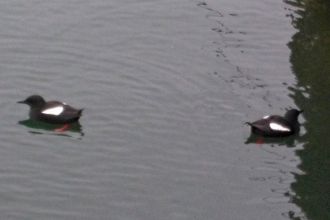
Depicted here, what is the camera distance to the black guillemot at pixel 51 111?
14.3 metres

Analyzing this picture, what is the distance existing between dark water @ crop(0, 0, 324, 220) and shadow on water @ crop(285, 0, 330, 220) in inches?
2.3

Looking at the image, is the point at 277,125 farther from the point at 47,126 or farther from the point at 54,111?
the point at 47,126

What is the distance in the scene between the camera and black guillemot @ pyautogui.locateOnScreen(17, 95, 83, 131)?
1433 centimetres

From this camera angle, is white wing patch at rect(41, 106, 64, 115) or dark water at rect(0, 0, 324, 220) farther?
white wing patch at rect(41, 106, 64, 115)

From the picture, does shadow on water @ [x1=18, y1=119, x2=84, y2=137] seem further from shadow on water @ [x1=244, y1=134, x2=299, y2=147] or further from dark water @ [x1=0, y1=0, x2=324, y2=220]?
shadow on water @ [x1=244, y1=134, x2=299, y2=147]

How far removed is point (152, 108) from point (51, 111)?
1.61 meters

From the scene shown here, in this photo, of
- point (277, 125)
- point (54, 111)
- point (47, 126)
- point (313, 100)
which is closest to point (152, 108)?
point (54, 111)

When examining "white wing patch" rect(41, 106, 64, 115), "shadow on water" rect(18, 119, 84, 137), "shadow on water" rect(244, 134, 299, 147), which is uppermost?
"white wing patch" rect(41, 106, 64, 115)

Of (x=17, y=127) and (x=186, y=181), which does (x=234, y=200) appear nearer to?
(x=186, y=181)

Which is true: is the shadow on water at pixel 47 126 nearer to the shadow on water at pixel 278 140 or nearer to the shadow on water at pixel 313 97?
the shadow on water at pixel 278 140

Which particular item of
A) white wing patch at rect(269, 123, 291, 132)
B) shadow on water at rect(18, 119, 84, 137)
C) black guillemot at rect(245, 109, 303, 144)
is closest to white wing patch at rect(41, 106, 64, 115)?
shadow on water at rect(18, 119, 84, 137)

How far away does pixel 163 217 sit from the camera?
1194 cm

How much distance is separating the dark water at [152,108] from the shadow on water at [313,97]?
0.06 metres

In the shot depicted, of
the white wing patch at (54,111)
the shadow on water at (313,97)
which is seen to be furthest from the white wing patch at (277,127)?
the white wing patch at (54,111)
